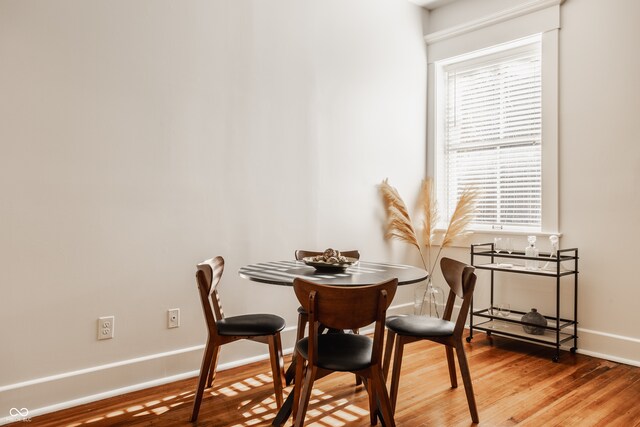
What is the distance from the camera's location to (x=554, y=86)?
3797mm

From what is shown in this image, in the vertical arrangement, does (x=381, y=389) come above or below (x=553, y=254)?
below

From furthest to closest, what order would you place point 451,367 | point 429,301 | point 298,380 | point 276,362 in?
point 429,301, point 451,367, point 276,362, point 298,380

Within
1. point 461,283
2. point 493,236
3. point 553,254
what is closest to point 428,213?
point 493,236

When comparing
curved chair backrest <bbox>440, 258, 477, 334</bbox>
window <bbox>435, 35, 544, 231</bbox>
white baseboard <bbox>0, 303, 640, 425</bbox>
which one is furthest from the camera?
window <bbox>435, 35, 544, 231</bbox>

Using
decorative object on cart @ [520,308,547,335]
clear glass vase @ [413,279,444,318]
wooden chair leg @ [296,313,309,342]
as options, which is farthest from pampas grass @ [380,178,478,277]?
wooden chair leg @ [296,313,309,342]

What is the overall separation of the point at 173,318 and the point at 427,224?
2.55m

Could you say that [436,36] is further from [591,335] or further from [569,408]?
[569,408]

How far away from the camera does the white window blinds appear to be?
4.05m

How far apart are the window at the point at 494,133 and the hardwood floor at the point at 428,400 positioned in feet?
4.36

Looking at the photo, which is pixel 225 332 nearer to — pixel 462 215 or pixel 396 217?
pixel 396 217

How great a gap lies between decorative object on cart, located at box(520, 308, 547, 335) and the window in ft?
2.42

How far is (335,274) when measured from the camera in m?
2.43

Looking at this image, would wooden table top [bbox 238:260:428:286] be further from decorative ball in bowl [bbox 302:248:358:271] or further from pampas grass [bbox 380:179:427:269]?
pampas grass [bbox 380:179:427:269]

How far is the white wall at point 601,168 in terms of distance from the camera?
3379 mm
